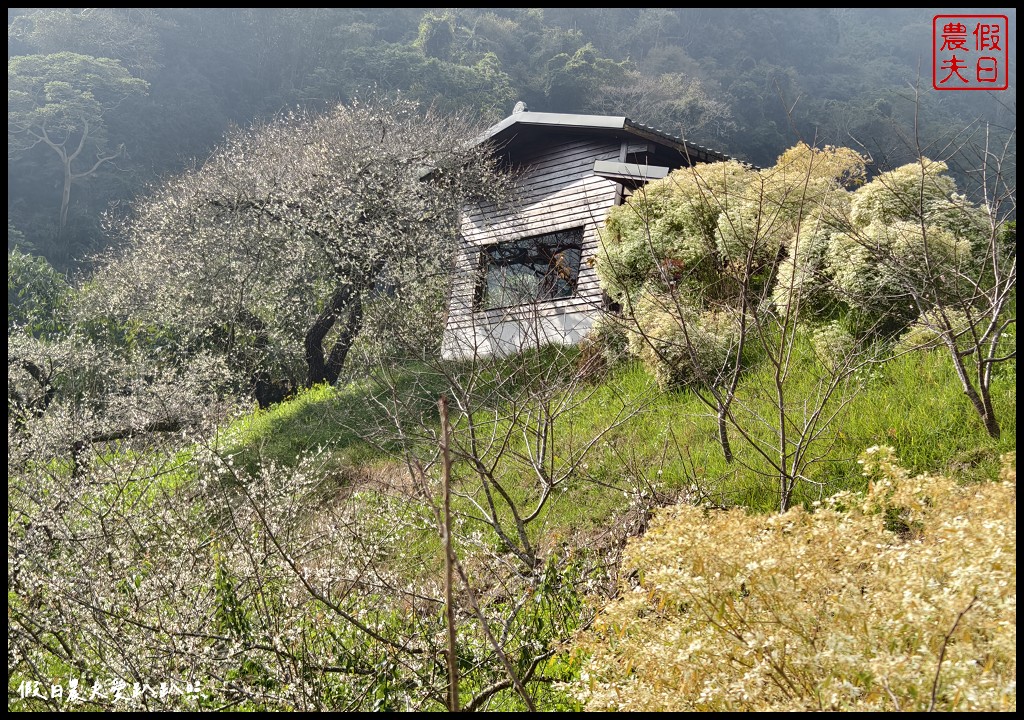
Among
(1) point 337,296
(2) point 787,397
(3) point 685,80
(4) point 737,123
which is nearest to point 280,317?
(1) point 337,296

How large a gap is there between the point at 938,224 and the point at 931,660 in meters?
6.46

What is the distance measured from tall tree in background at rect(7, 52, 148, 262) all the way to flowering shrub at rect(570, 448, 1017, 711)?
32.2 m

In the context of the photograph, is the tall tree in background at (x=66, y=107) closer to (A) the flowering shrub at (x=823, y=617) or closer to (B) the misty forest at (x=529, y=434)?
(B) the misty forest at (x=529, y=434)

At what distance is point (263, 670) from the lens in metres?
3.33

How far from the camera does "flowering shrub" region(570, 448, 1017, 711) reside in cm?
192

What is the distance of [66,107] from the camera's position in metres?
30.1

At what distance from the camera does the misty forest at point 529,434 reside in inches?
97.1

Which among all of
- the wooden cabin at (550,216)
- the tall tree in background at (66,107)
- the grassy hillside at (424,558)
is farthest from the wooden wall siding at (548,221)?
the tall tree in background at (66,107)

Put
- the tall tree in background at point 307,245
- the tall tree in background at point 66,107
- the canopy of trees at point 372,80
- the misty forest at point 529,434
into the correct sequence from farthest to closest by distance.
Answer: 1. the canopy of trees at point 372,80
2. the tall tree in background at point 66,107
3. the tall tree in background at point 307,245
4. the misty forest at point 529,434

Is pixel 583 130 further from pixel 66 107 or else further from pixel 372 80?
pixel 66 107

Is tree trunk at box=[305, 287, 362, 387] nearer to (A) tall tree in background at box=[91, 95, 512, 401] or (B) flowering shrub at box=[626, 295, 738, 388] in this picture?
(A) tall tree in background at box=[91, 95, 512, 401]

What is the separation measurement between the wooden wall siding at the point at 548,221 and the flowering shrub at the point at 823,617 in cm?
904

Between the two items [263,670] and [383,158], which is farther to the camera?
[383,158]

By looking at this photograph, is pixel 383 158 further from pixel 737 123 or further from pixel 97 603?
pixel 737 123
